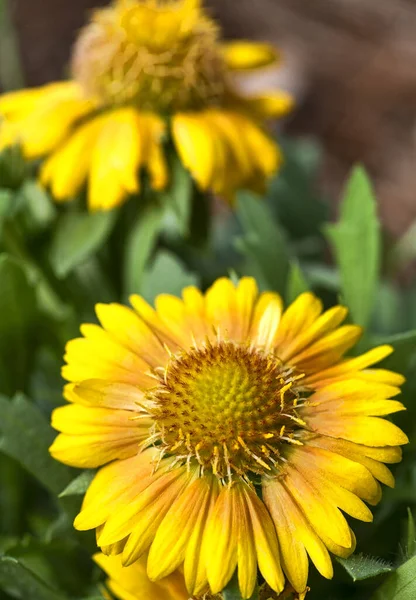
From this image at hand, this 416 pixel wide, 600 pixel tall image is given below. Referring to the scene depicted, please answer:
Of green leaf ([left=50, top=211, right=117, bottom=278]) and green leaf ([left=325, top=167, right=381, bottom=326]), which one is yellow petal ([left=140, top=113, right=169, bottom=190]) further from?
green leaf ([left=325, top=167, right=381, bottom=326])

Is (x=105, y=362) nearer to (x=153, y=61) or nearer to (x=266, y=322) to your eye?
(x=266, y=322)

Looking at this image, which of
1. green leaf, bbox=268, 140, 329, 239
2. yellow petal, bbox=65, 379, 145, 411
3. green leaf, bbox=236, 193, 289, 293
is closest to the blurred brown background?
green leaf, bbox=268, 140, 329, 239

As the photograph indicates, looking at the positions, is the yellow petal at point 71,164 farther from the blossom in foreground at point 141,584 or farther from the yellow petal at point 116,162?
the blossom in foreground at point 141,584

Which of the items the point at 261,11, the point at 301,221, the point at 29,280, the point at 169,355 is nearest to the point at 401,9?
the point at 261,11

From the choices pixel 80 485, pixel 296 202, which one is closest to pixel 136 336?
pixel 80 485

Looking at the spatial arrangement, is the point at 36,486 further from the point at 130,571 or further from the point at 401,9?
the point at 401,9

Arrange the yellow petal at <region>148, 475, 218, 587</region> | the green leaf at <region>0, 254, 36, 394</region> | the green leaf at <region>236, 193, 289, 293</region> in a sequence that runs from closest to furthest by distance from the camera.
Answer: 1. the yellow petal at <region>148, 475, 218, 587</region>
2. the green leaf at <region>0, 254, 36, 394</region>
3. the green leaf at <region>236, 193, 289, 293</region>
